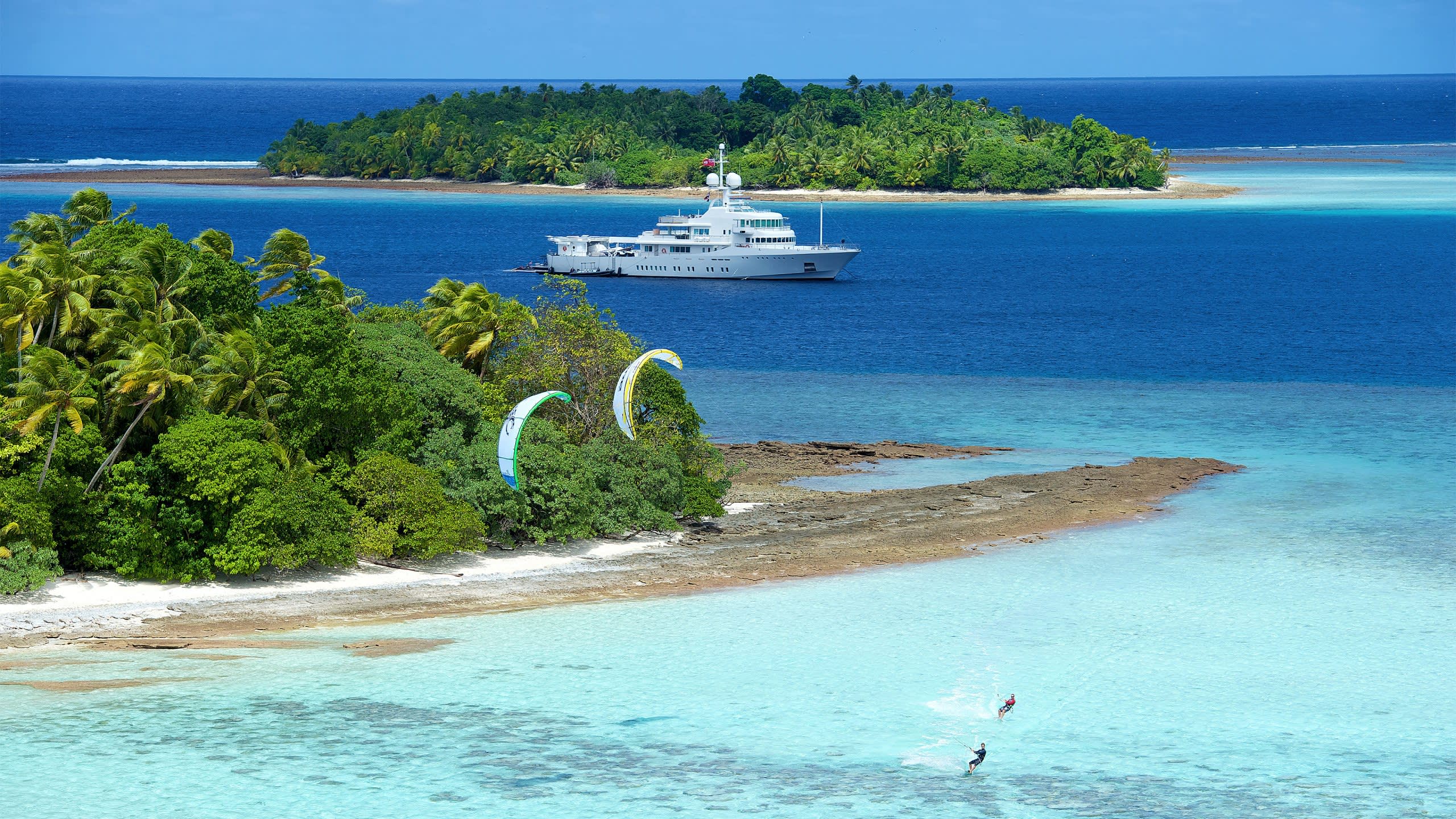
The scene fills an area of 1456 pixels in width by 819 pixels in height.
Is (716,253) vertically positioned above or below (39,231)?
below

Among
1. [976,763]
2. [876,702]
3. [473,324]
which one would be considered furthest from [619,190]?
[976,763]

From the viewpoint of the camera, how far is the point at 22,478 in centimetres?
3316

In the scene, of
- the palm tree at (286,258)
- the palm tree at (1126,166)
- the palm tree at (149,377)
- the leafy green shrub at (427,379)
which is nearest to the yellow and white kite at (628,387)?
the leafy green shrub at (427,379)

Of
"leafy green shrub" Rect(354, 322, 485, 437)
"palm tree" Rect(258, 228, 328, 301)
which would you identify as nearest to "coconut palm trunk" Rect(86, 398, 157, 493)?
"palm tree" Rect(258, 228, 328, 301)

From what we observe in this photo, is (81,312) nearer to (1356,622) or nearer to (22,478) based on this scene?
(22,478)

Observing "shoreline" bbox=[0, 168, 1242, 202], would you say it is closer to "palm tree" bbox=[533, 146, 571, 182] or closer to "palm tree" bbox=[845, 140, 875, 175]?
"palm tree" bbox=[533, 146, 571, 182]

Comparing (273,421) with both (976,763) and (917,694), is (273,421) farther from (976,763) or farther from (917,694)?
(976,763)

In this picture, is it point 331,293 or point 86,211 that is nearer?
point 86,211

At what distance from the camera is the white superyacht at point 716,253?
118250mm

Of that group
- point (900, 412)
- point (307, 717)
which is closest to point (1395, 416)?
point (900, 412)

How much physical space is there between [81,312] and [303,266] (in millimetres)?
7415

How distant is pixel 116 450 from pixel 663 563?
13.1 meters

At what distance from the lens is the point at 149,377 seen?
3253cm

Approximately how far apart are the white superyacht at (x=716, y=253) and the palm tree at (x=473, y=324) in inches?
2870
